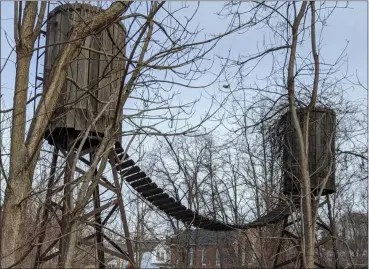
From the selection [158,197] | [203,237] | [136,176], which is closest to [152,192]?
[158,197]

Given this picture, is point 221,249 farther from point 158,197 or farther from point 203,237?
point 158,197

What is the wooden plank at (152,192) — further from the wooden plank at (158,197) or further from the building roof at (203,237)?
the building roof at (203,237)

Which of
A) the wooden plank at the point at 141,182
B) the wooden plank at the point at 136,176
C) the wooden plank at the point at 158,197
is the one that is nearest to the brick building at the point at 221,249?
the wooden plank at the point at 158,197

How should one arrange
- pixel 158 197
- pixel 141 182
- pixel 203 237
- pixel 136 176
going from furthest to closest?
pixel 203 237 < pixel 158 197 < pixel 141 182 < pixel 136 176

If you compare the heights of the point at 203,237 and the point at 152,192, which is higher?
the point at 203,237

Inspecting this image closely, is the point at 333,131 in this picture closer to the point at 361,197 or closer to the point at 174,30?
the point at 174,30

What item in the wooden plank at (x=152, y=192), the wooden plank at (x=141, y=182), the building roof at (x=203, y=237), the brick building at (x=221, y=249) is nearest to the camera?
the wooden plank at (x=141, y=182)

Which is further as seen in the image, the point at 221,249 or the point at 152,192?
the point at 221,249

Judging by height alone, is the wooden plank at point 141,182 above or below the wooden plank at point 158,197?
above

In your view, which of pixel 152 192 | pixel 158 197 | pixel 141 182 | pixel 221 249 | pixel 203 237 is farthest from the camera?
pixel 203 237

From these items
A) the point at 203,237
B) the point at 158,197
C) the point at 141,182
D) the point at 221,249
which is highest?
the point at 203,237

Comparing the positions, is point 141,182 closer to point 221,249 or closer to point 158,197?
point 158,197

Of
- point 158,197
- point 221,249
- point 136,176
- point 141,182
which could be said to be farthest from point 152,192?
point 221,249

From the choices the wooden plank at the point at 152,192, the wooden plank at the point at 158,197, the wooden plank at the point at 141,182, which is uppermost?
the wooden plank at the point at 141,182
